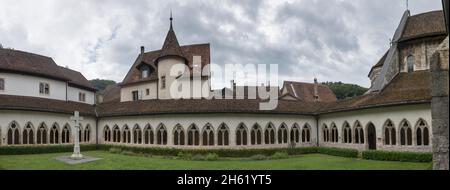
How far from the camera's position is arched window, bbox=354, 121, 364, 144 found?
95.6 ft

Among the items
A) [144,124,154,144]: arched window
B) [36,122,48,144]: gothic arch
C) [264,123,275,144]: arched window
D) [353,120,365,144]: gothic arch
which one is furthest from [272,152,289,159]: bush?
[36,122,48,144]: gothic arch

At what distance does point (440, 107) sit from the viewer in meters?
15.7

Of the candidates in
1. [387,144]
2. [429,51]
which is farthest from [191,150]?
[429,51]

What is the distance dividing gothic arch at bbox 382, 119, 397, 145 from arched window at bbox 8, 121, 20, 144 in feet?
101

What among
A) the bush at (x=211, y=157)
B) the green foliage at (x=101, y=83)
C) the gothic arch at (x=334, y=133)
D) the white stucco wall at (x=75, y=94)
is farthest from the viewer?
the green foliage at (x=101, y=83)

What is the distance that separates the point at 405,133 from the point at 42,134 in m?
30.8

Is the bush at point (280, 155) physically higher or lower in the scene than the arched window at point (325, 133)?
lower

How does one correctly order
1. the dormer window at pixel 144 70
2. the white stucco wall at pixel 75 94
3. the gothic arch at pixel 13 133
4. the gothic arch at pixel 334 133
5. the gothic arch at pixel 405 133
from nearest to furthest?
the gothic arch at pixel 405 133 → the gothic arch at pixel 13 133 → the gothic arch at pixel 334 133 → the white stucco wall at pixel 75 94 → the dormer window at pixel 144 70

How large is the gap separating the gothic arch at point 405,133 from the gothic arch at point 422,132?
1.71 ft

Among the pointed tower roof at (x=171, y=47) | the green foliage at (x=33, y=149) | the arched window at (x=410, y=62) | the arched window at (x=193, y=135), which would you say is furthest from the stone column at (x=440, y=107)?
the green foliage at (x=33, y=149)

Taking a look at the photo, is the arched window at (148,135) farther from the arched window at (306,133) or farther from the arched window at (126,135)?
the arched window at (306,133)

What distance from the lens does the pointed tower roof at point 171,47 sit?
3939cm

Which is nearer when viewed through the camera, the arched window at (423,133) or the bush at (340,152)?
the arched window at (423,133)
